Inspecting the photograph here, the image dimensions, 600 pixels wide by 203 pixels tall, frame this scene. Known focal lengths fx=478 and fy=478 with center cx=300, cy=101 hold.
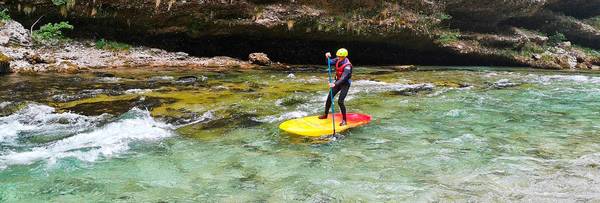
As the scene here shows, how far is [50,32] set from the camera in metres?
17.6

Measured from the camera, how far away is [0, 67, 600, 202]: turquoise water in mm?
5660

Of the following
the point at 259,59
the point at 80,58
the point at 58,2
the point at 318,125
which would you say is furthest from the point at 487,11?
the point at 58,2

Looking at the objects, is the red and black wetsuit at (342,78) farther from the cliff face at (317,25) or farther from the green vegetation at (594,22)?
the green vegetation at (594,22)

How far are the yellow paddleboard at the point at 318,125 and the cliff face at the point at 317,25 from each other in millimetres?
11281

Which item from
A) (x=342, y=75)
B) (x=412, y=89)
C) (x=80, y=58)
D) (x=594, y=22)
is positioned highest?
(x=594, y=22)

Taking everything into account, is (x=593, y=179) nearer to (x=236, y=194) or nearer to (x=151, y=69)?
(x=236, y=194)

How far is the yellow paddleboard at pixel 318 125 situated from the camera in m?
8.52

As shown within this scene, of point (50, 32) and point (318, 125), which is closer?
point (318, 125)

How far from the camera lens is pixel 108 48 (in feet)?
61.7

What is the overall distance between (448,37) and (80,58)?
16918mm

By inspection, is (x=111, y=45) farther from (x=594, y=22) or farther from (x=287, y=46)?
(x=594, y=22)

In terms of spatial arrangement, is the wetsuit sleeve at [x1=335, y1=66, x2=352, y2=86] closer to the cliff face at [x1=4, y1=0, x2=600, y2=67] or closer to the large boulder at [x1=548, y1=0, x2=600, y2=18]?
the cliff face at [x1=4, y1=0, x2=600, y2=67]

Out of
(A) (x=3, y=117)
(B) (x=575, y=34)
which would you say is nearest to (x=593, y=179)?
A: (A) (x=3, y=117)

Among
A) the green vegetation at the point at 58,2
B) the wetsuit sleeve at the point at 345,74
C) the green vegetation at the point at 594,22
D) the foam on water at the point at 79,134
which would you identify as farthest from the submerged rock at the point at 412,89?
the green vegetation at the point at 594,22
